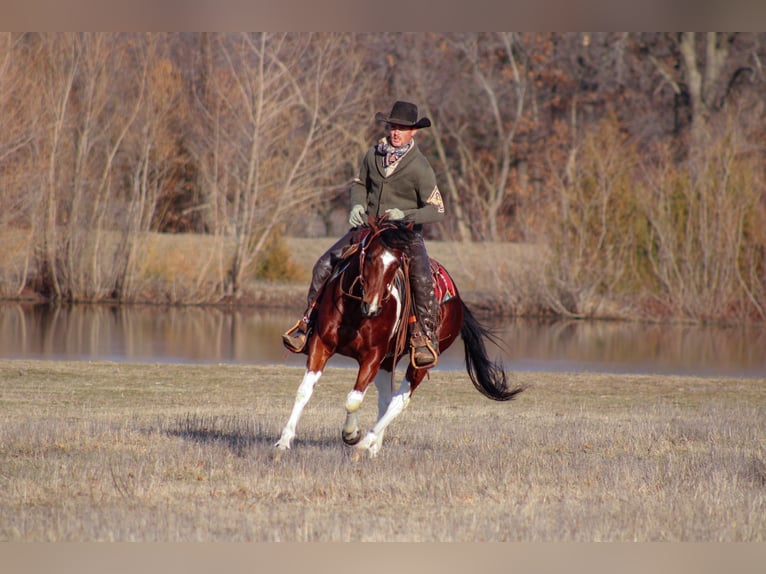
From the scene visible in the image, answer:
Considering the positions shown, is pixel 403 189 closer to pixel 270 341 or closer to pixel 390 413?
pixel 390 413

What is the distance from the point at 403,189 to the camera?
10.3 metres

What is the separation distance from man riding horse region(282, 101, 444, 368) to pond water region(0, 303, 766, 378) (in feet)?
32.6

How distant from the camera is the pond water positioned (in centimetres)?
2295

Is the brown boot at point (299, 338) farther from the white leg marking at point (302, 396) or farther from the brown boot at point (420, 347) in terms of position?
the brown boot at point (420, 347)

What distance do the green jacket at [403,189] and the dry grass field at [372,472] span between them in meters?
2.11

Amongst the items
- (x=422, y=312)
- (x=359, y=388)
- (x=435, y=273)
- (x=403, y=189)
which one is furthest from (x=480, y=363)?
(x=359, y=388)

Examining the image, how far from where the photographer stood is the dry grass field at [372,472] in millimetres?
7438

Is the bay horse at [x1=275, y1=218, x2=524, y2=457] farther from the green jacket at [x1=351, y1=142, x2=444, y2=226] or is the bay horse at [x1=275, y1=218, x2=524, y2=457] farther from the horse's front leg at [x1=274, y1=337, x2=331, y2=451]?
the green jacket at [x1=351, y1=142, x2=444, y2=226]

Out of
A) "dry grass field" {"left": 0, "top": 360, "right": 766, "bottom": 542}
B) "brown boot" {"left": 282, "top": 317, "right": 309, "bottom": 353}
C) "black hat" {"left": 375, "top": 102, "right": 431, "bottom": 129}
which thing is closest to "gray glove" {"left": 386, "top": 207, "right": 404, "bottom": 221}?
"black hat" {"left": 375, "top": 102, "right": 431, "bottom": 129}

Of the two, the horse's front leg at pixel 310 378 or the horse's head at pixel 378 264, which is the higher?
the horse's head at pixel 378 264

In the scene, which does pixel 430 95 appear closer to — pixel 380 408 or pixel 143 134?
pixel 143 134

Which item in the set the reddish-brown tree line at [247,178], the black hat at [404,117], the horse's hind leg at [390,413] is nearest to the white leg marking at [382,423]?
the horse's hind leg at [390,413]

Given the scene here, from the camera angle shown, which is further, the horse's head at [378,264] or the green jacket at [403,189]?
the green jacket at [403,189]

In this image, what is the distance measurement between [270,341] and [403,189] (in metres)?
16.7
